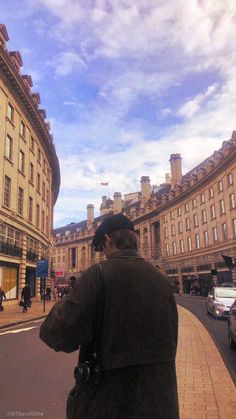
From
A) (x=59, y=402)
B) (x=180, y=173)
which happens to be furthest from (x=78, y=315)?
(x=180, y=173)

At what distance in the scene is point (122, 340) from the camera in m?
1.98

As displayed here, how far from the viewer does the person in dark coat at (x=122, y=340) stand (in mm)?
1915

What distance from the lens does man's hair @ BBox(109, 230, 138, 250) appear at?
2.31 metres

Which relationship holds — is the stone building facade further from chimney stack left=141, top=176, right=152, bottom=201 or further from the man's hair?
chimney stack left=141, top=176, right=152, bottom=201

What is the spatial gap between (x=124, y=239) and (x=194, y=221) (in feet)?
203

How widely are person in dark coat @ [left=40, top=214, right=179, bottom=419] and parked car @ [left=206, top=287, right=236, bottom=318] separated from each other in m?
16.2

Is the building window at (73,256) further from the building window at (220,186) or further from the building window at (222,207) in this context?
the building window at (222,207)

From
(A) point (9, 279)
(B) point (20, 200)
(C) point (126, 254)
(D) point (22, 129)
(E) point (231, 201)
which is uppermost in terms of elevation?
(D) point (22, 129)

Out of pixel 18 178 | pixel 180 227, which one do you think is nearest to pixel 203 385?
pixel 18 178

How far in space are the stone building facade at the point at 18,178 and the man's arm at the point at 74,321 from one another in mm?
27346

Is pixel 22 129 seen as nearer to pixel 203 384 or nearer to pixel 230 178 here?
pixel 230 178

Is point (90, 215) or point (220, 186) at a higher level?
point (90, 215)

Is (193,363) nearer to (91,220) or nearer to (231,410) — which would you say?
(231,410)

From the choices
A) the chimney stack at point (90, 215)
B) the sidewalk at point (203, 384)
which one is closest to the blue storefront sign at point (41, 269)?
the sidewalk at point (203, 384)
